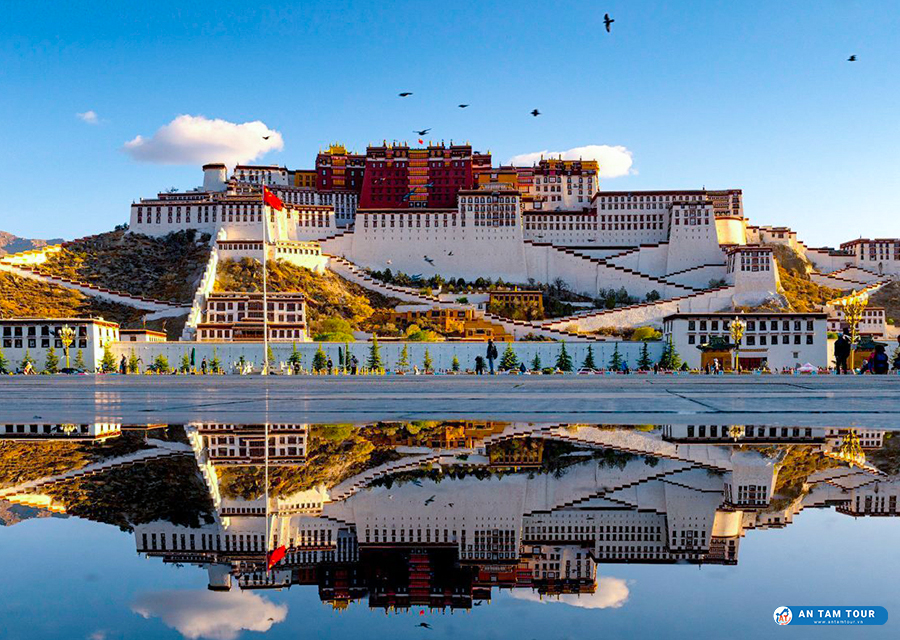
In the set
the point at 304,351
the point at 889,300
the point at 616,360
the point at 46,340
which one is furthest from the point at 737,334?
the point at 889,300

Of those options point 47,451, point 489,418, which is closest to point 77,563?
point 47,451

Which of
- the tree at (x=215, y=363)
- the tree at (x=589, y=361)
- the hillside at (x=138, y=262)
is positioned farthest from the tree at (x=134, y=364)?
the tree at (x=589, y=361)

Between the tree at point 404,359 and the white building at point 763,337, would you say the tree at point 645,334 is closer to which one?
the white building at point 763,337

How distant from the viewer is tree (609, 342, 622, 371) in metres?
61.8

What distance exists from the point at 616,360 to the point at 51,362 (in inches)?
1408

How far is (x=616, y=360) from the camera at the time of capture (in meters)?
62.2

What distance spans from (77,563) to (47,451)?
3996mm

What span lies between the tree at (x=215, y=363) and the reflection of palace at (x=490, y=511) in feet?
172

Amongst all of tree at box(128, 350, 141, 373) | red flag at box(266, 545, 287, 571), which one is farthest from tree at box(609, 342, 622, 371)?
red flag at box(266, 545, 287, 571)

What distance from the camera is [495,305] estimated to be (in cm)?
8469

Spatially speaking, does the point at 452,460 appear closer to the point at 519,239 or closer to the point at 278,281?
the point at 278,281

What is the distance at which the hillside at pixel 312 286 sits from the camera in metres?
80.7

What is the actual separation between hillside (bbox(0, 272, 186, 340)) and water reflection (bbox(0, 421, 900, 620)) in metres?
70.6

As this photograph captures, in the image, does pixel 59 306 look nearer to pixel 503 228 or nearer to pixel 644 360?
pixel 503 228
